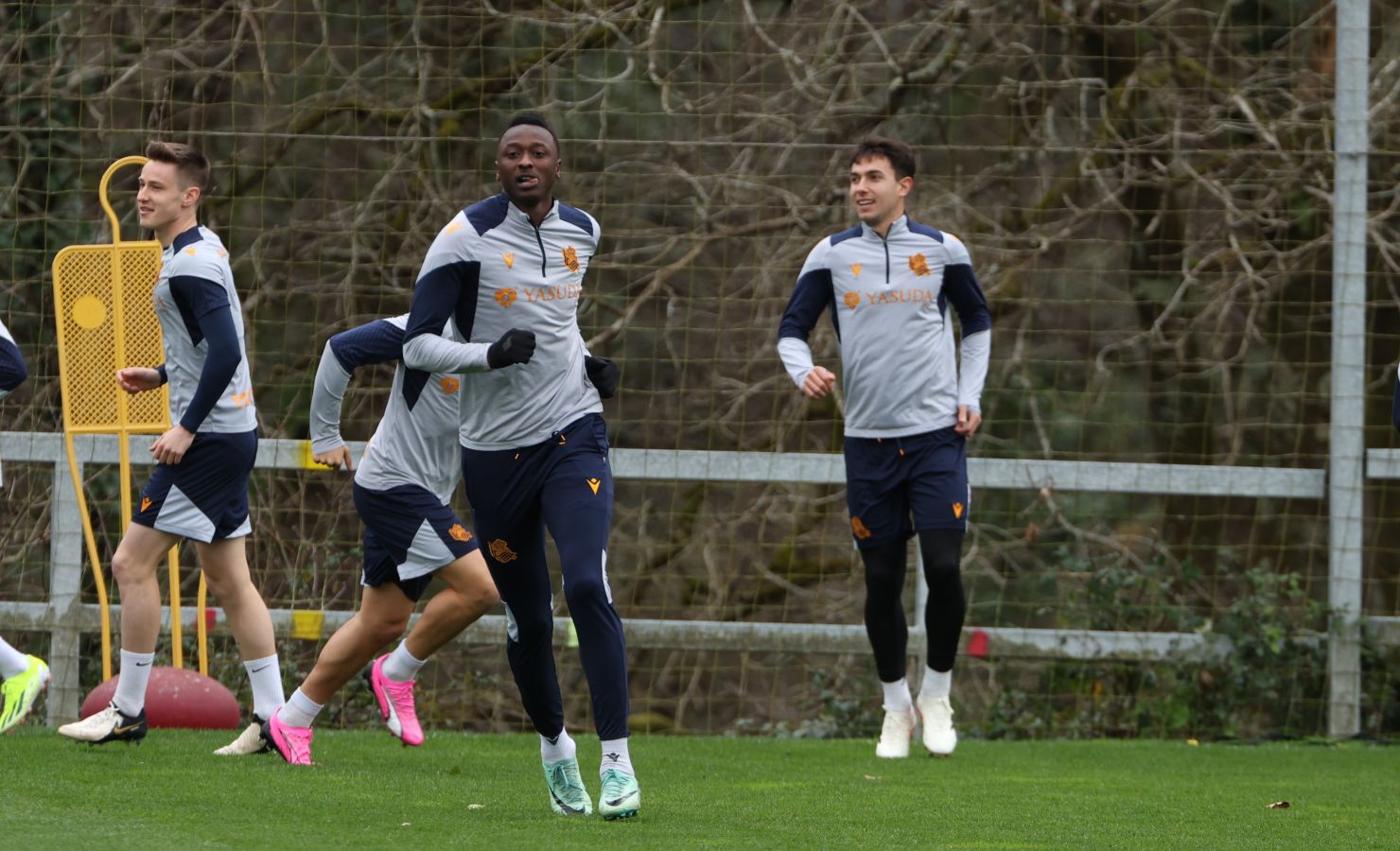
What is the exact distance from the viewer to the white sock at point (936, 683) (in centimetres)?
739

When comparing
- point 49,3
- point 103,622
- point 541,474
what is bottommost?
point 103,622

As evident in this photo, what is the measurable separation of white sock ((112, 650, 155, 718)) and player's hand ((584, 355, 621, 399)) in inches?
95.5

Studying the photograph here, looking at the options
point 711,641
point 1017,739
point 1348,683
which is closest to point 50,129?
point 711,641

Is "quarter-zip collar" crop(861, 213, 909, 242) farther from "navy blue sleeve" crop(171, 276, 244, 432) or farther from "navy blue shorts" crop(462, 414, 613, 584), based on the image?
"navy blue shorts" crop(462, 414, 613, 584)

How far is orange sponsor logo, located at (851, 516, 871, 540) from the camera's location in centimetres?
741

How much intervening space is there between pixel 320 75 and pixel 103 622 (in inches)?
128

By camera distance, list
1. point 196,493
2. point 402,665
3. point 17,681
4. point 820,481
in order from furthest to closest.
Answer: point 820,481, point 402,665, point 17,681, point 196,493

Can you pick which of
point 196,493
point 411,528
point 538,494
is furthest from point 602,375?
point 196,493

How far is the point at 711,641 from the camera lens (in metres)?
8.71

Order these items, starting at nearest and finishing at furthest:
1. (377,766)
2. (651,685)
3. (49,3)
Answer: (377,766) < (49,3) < (651,685)

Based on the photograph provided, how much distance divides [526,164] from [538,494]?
0.85 metres

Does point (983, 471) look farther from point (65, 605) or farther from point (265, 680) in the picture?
point (65, 605)

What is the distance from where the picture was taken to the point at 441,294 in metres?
5.03

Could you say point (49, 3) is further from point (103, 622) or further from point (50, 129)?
point (103, 622)
